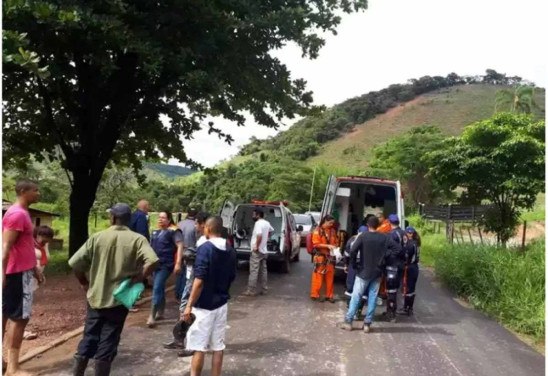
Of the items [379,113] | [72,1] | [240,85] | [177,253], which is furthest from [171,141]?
[379,113]

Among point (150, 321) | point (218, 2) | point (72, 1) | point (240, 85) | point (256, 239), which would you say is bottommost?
point (150, 321)

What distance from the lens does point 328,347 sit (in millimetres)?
6684

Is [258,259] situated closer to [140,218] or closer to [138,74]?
[140,218]

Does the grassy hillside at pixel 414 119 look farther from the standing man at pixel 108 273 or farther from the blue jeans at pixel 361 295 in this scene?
the standing man at pixel 108 273

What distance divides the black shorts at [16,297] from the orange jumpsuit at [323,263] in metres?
5.67

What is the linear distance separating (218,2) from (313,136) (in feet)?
262

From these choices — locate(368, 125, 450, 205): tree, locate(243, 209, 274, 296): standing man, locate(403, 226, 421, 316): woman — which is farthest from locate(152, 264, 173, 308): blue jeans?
locate(368, 125, 450, 205): tree

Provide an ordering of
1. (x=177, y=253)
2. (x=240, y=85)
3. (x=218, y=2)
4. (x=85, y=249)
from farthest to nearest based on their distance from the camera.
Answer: (x=240, y=85) → (x=218, y=2) → (x=177, y=253) → (x=85, y=249)

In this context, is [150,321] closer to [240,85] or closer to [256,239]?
[256,239]

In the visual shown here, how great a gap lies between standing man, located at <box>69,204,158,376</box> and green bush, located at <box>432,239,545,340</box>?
19.7 feet

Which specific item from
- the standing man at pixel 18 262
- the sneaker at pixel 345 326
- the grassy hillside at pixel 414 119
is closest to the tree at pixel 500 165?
the sneaker at pixel 345 326

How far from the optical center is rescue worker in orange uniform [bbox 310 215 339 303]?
9695 millimetres

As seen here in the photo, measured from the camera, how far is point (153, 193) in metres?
45.4

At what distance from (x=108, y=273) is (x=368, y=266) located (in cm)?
416
